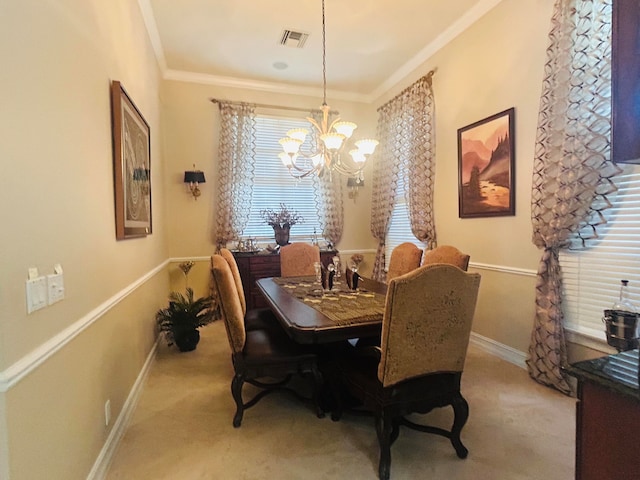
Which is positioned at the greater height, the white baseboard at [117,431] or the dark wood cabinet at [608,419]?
the dark wood cabinet at [608,419]

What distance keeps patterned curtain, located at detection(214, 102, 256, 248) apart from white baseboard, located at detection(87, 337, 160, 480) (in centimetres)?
230

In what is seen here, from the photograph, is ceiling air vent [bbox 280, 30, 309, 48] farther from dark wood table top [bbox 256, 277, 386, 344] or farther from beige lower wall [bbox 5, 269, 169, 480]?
beige lower wall [bbox 5, 269, 169, 480]

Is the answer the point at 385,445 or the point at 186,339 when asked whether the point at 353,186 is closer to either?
the point at 186,339

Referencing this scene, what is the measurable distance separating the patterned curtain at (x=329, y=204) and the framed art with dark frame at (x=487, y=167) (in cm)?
210

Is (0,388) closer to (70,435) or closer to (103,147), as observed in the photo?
(70,435)

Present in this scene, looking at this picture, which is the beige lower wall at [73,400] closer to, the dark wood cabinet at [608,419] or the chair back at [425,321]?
the chair back at [425,321]

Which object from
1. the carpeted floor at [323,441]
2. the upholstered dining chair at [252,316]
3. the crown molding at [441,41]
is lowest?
the carpeted floor at [323,441]

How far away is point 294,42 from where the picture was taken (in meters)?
3.96

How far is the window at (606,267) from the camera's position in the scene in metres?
2.24

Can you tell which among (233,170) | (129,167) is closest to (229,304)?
(129,167)

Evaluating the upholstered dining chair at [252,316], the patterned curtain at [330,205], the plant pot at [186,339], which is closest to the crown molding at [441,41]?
the patterned curtain at [330,205]

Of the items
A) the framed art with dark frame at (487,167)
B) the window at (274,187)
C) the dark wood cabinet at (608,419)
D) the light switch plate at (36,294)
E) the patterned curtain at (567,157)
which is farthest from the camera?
the window at (274,187)

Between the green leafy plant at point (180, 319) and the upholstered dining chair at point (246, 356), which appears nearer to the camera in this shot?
the upholstered dining chair at point (246, 356)

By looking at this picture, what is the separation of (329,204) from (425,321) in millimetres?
3844
